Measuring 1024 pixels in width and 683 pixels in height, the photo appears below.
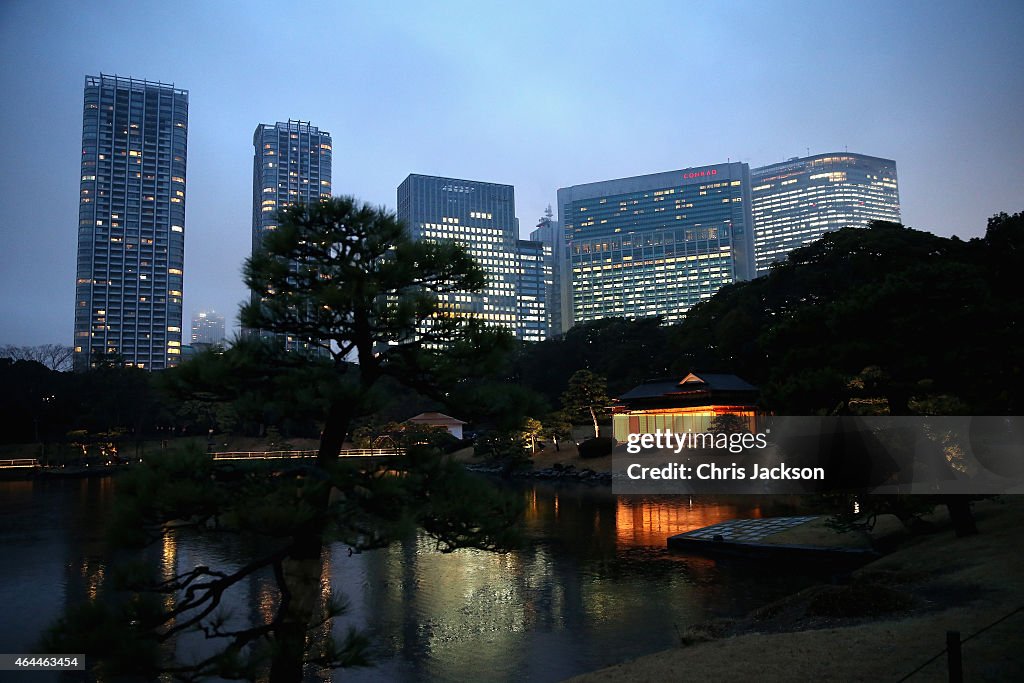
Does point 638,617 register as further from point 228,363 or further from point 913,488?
point 228,363

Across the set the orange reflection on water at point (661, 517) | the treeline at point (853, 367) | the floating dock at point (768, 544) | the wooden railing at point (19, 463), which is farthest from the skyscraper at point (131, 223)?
the floating dock at point (768, 544)

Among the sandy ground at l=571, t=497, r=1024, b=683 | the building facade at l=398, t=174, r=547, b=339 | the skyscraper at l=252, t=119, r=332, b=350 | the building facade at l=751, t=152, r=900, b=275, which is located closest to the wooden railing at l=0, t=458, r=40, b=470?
the sandy ground at l=571, t=497, r=1024, b=683

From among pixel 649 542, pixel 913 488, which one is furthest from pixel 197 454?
pixel 649 542

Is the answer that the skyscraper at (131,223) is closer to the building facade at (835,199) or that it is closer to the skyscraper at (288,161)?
the skyscraper at (288,161)

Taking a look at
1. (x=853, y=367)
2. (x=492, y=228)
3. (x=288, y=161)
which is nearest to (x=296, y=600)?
(x=853, y=367)

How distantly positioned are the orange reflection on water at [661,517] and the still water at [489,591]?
0.10 metres

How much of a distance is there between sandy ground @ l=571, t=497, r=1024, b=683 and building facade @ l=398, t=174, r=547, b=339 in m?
132

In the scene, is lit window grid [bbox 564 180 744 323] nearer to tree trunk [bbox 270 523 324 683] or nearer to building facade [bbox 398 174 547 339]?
building facade [bbox 398 174 547 339]

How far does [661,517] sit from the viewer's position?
77.6 ft

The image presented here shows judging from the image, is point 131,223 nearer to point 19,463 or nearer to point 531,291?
point 19,463

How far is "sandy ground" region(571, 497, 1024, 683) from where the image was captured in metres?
6.80

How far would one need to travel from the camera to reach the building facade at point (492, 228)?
145500 mm

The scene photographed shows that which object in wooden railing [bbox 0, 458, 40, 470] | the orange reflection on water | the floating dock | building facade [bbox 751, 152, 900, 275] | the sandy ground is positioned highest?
building facade [bbox 751, 152, 900, 275]

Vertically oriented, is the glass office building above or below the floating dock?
above
